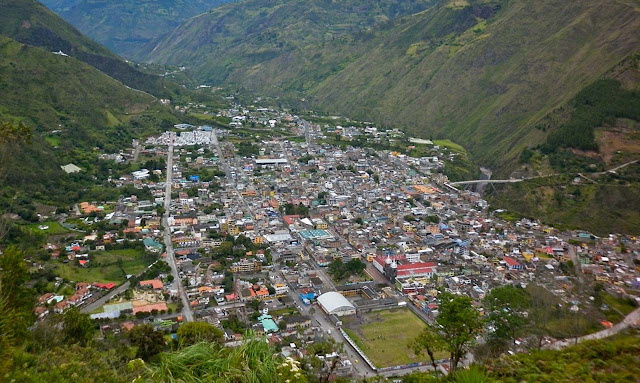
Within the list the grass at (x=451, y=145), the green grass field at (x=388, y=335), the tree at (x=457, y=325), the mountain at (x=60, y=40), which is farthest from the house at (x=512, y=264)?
the mountain at (x=60, y=40)

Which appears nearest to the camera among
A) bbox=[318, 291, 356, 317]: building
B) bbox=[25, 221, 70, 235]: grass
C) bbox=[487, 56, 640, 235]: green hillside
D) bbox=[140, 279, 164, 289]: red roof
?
bbox=[318, 291, 356, 317]: building

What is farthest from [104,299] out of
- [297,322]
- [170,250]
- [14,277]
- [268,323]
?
[14,277]

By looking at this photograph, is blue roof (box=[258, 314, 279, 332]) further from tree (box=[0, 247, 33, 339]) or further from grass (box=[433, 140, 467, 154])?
grass (box=[433, 140, 467, 154])

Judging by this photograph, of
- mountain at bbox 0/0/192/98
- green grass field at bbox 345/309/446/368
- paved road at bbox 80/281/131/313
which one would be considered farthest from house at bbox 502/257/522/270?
mountain at bbox 0/0/192/98

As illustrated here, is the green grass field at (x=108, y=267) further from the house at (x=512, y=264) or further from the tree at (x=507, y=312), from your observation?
the house at (x=512, y=264)

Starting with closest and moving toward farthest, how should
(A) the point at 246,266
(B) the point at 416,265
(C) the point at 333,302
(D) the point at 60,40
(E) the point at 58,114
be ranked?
1. (C) the point at 333,302
2. (A) the point at 246,266
3. (B) the point at 416,265
4. (E) the point at 58,114
5. (D) the point at 60,40

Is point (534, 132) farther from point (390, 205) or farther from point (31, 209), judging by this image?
point (31, 209)

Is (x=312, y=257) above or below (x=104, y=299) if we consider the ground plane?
below

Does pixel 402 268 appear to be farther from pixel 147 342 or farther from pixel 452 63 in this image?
pixel 452 63
